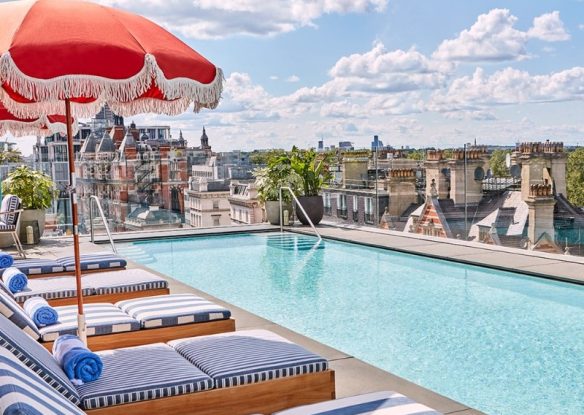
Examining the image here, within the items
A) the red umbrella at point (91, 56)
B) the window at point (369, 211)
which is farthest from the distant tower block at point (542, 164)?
the red umbrella at point (91, 56)

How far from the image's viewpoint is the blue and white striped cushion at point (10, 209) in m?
9.82

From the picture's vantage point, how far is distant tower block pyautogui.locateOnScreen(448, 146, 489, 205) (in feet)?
32.2

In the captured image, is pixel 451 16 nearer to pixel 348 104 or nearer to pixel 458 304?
pixel 348 104

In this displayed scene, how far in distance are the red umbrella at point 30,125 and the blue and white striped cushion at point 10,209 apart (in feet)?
12.8

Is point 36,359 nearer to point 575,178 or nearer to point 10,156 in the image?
point 575,178

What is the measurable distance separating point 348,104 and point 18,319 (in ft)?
71.2

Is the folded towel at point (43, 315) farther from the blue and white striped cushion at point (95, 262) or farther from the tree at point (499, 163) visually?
the tree at point (499, 163)

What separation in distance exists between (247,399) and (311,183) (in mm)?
9973

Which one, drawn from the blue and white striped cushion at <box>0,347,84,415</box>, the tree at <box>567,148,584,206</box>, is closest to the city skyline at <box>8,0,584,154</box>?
the tree at <box>567,148,584,206</box>

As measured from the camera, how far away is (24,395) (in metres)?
1.88

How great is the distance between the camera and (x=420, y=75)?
73.7 ft

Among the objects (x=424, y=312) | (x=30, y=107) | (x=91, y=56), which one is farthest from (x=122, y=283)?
(x=424, y=312)

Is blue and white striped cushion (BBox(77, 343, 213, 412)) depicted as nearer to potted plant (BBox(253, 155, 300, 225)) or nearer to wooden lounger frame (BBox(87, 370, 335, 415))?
wooden lounger frame (BBox(87, 370, 335, 415))

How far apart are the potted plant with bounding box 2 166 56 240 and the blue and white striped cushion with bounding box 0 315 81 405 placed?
887 centimetres
